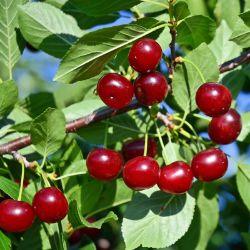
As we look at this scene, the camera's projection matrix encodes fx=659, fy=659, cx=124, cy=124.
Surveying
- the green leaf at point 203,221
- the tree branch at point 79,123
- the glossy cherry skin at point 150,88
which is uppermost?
the glossy cherry skin at point 150,88

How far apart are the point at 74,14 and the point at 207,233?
0.97 metres

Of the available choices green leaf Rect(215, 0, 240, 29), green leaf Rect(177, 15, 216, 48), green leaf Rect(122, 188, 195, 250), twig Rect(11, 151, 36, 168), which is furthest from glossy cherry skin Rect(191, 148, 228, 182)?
green leaf Rect(215, 0, 240, 29)

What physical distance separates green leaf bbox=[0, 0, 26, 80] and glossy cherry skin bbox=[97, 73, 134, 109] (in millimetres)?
545

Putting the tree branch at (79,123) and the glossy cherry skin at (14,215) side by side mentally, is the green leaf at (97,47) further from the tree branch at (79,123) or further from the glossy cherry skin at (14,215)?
the glossy cherry skin at (14,215)

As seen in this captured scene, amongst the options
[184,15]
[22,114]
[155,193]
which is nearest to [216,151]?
[155,193]

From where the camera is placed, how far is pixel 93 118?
220cm

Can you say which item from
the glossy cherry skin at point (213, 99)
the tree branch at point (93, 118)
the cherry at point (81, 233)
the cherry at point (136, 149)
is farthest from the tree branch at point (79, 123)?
the cherry at point (81, 233)

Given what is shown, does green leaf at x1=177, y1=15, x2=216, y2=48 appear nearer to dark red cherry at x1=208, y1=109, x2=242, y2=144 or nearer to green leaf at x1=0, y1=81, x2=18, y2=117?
dark red cherry at x1=208, y1=109, x2=242, y2=144

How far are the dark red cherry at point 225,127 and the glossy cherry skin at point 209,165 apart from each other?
88 mm

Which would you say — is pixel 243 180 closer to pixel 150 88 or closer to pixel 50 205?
pixel 150 88

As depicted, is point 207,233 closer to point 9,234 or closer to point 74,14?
point 9,234

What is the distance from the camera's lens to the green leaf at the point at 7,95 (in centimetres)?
216

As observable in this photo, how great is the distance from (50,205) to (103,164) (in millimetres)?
220

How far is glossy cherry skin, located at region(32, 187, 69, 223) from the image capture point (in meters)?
1.91
